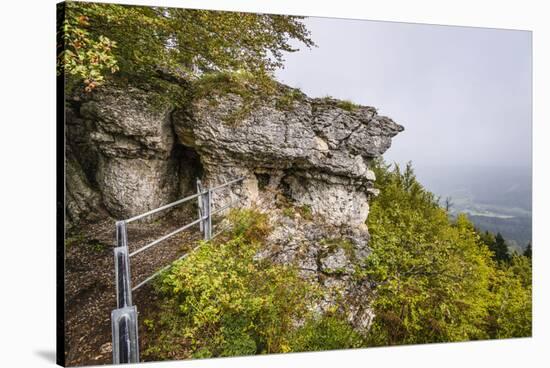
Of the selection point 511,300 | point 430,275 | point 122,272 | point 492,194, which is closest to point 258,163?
point 122,272

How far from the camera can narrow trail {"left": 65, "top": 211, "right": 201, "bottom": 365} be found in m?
4.91

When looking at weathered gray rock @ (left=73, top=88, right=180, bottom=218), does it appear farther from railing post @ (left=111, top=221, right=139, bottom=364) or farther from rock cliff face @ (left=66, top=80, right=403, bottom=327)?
railing post @ (left=111, top=221, right=139, bottom=364)

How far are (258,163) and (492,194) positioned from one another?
2.82 metres

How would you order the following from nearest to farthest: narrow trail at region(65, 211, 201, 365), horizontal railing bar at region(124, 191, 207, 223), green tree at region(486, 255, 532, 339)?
1. narrow trail at region(65, 211, 201, 365)
2. horizontal railing bar at region(124, 191, 207, 223)
3. green tree at region(486, 255, 532, 339)

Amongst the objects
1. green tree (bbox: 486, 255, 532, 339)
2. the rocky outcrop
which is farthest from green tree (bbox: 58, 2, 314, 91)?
green tree (bbox: 486, 255, 532, 339)

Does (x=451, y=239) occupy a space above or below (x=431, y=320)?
above

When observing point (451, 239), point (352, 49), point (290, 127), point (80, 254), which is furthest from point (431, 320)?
point (80, 254)

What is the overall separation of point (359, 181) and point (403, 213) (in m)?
0.61

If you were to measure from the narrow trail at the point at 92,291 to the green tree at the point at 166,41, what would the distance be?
1331 millimetres

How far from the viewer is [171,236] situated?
5.57 meters

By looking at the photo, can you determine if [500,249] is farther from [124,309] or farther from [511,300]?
[124,309]

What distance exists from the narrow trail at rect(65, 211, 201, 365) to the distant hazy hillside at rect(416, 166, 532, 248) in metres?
3.30

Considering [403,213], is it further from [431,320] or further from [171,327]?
[171,327]

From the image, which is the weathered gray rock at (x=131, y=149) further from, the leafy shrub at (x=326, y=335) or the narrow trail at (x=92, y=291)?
the leafy shrub at (x=326, y=335)
